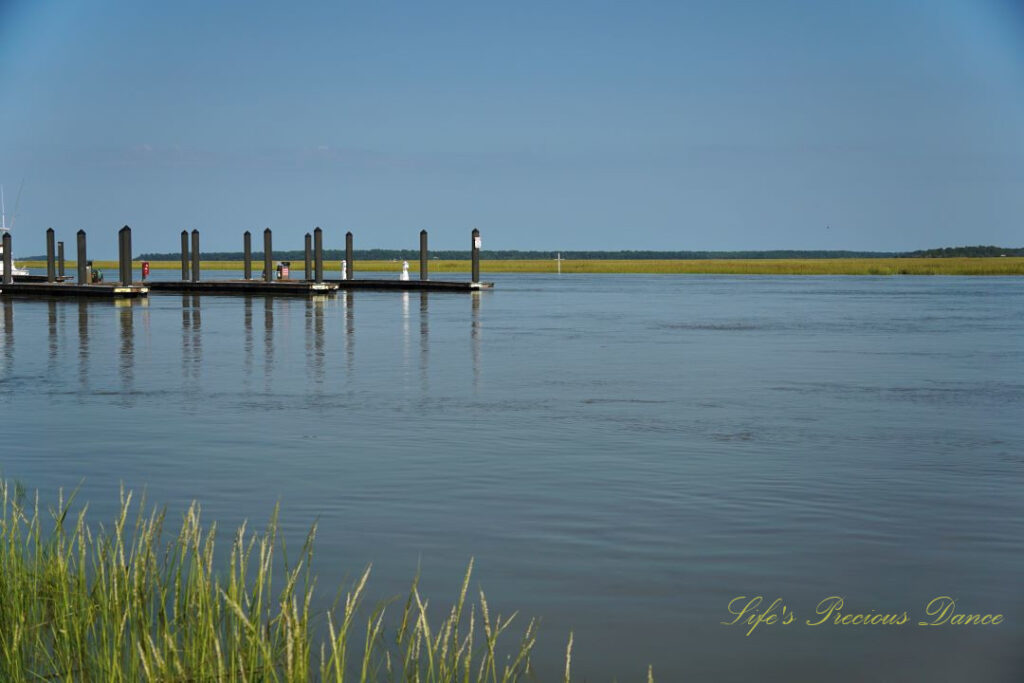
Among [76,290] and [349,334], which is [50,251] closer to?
[76,290]

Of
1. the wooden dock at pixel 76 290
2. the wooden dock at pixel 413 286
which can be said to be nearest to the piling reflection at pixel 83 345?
the wooden dock at pixel 76 290

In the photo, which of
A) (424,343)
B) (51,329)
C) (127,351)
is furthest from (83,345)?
(424,343)

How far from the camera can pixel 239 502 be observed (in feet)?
30.8

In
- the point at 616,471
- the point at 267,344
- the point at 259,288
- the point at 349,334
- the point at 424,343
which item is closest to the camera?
the point at 616,471

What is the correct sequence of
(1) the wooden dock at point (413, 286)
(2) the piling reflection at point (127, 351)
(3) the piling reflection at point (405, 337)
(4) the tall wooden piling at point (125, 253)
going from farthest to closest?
(1) the wooden dock at point (413, 286), (4) the tall wooden piling at point (125, 253), (3) the piling reflection at point (405, 337), (2) the piling reflection at point (127, 351)

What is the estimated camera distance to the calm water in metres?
6.60

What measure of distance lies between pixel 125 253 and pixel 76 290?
8.21 feet

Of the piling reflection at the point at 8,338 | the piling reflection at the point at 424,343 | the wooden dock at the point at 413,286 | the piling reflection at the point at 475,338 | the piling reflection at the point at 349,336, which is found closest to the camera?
the piling reflection at the point at 424,343

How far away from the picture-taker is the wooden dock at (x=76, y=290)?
47188mm

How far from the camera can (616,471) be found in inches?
428

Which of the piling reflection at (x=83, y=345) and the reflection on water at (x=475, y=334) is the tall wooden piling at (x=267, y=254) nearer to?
the reflection on water at (x=475, y=334)

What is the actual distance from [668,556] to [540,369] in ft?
43.6

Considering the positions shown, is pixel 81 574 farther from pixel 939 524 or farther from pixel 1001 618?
pixel 939 524

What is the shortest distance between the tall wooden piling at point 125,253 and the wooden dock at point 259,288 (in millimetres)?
5325
